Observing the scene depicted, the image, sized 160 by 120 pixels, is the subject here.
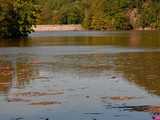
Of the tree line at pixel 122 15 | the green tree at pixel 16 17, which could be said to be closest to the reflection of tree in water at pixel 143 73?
the green tree at pixel 16 17

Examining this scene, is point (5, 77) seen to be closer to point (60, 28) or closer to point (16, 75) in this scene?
point (16, 75)

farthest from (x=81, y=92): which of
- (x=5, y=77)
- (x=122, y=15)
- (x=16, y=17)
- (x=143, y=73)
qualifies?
(x=122, y=15)

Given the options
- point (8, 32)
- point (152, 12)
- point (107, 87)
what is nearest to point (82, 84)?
point (107, 87)

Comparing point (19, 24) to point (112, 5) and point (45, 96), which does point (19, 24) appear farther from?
point (45, 96)

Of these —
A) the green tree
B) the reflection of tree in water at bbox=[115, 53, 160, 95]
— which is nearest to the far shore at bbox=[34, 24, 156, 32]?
the green tree

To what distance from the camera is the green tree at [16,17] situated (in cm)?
9162

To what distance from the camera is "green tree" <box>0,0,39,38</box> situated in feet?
301

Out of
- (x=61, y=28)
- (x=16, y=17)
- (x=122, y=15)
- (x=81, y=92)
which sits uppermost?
(x=81, y=92)

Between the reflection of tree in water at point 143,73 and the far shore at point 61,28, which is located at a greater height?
the reflection of tree in water at point 143,73

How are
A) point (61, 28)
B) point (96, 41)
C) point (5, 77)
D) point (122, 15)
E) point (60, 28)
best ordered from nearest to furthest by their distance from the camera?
point (5, 77)
point (96, 41)
point (122, 15)
point (60, 28)
point (61, 28)

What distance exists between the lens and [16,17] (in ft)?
320

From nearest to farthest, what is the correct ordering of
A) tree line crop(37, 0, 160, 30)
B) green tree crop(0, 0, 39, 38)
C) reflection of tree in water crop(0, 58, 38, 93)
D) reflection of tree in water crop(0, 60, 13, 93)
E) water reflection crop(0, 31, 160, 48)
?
reflection of tree in water crop(0, 60, 13, 93)
reflection of tree in water crop(0, 58, 38, 93)
water reflection crop(0, 31, 160, 48)
green tree crop(0, 0, 39, 38)
tree line crop(37, 0, 160, 30)

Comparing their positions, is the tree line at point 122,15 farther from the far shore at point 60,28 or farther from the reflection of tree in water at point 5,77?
the reflection of tree in water at point 5,77

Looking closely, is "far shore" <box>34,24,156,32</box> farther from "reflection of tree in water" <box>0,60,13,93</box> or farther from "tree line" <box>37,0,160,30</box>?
"reflection of tree in water" <box>0,60,13,93</box>
